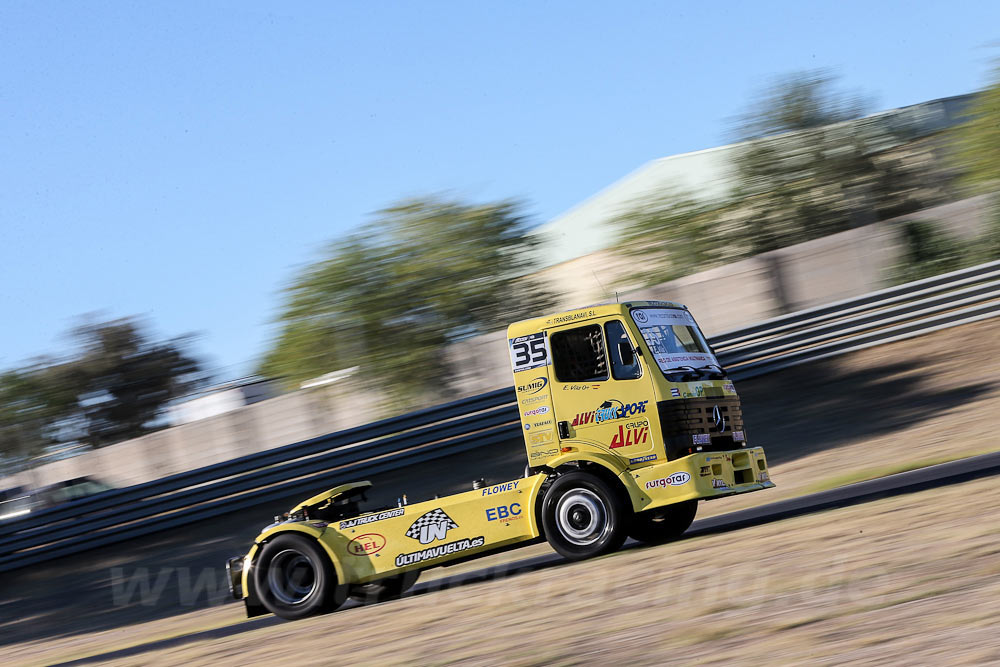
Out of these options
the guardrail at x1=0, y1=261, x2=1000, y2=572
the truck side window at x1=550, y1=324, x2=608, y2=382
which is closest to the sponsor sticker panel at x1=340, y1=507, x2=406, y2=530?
the truck side window at x1=550, y1=324, x2=608, y2=382

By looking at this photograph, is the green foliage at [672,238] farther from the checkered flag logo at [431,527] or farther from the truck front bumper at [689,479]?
the checkered flag logo at [431,527]

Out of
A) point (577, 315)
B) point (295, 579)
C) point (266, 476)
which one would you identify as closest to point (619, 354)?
point (577, 315)

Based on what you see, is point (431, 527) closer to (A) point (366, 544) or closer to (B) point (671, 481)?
(A) point (366, 544)

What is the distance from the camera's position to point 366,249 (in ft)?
85.7

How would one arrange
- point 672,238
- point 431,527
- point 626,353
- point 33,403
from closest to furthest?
1. point 626,353
2. point 431,527
3. point 672,238
4. point 33,403

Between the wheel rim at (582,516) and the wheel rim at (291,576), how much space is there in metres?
2.68

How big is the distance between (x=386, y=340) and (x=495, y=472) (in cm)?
852

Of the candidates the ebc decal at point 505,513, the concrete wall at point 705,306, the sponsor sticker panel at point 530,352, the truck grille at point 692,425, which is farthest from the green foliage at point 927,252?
the ebc decal at point 505,513

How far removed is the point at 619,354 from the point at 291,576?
407 centimetres

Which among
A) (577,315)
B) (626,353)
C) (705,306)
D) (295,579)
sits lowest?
(295,579)

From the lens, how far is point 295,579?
35.2 feet

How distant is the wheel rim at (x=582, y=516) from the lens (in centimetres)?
988

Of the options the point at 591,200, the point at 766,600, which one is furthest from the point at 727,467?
the point at 591,200

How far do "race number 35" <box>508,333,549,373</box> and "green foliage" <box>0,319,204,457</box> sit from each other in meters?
37.2
